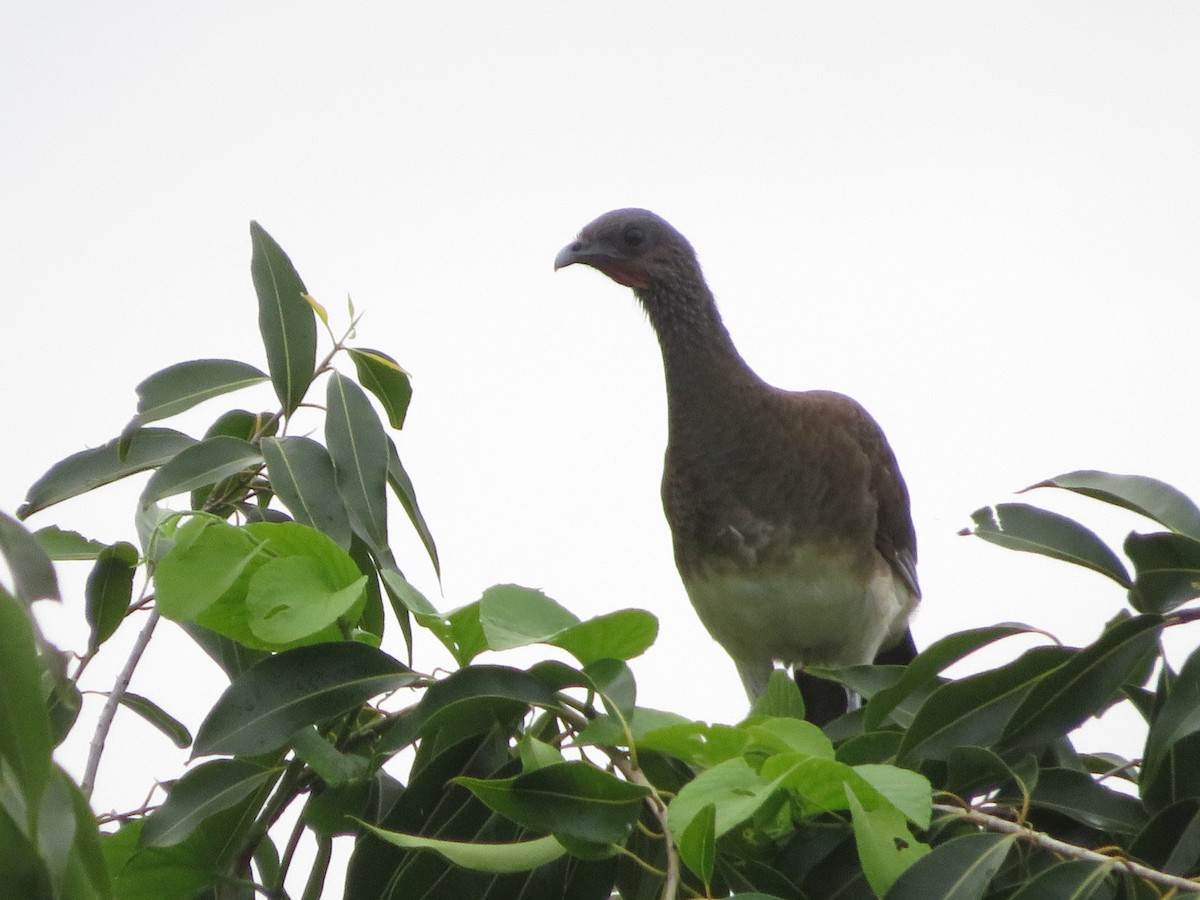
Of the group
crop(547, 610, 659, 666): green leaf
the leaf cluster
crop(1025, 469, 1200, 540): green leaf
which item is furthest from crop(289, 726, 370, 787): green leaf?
crop(1025, 469, 1200, 540): green leaf

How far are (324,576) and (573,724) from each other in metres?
0.34

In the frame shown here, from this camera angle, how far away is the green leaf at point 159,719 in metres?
2.21

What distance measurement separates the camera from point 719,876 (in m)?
1.57

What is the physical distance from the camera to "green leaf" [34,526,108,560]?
1.95 meters

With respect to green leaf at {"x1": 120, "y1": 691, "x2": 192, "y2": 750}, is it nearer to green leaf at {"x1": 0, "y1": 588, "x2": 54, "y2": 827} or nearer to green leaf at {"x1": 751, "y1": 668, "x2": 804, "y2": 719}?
green leaf at {"x1": 751, "y1": 668, "x2": 804, "y2": 719}

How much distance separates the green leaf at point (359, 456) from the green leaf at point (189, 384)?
0.56ft

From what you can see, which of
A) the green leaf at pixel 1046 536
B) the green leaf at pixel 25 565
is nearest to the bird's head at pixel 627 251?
the green leaf at pixel 1046 536

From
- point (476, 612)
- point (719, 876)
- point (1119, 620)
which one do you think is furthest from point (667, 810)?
point (1119, 620)

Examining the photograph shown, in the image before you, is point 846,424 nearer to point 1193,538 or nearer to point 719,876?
point 1193,538

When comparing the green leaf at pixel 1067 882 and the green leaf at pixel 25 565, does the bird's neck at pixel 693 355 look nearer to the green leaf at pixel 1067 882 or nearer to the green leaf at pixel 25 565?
the green leaf at pixel 1067 882

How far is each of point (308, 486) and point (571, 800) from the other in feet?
2.27

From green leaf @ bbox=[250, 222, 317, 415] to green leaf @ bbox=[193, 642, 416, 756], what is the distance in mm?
620

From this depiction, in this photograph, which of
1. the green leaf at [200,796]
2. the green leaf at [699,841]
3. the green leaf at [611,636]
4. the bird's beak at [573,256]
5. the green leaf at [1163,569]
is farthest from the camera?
the bird's beak at [573,256]

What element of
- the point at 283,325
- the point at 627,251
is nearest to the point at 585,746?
the point at 283,325
